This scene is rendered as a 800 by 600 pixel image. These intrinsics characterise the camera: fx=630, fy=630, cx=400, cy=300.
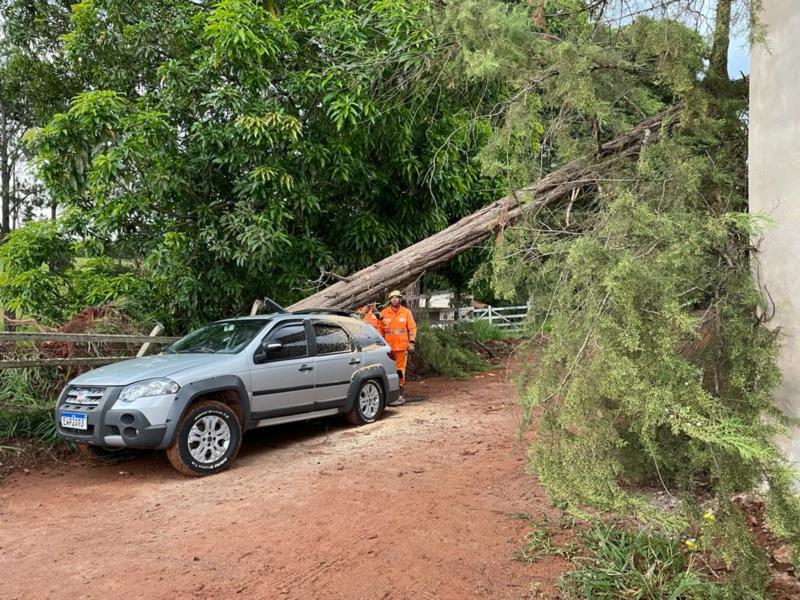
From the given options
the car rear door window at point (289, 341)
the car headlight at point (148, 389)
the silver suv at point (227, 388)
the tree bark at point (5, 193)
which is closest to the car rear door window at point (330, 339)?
the silver suv at point (227, 388)

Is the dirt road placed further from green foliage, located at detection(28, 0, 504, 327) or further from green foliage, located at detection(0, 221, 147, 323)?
green foliage, located at detection(0, 221, 147, 323)

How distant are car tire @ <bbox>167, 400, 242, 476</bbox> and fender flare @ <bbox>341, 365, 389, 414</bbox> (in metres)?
1.95

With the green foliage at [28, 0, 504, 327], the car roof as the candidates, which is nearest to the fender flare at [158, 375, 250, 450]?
the car roof

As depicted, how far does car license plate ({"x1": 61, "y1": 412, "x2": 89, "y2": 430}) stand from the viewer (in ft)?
20.2

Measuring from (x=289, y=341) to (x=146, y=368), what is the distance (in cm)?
172

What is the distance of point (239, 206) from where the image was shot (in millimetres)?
9734

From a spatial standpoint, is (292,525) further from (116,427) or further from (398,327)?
Result: (398,327)

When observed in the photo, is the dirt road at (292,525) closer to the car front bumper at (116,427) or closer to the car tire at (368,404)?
the car front bumper at (116,427)

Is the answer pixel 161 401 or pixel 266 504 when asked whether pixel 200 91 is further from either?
pixel 266 504

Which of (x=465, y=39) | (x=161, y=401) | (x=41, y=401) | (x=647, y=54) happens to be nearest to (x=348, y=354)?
(x=161, y=401)

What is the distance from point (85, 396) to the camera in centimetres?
631

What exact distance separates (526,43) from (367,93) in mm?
4660

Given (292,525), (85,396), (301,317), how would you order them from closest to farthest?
1. (292,525)
2. (85,396)
3. (301,317)

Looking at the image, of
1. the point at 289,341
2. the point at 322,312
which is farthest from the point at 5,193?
the point at 289,341
